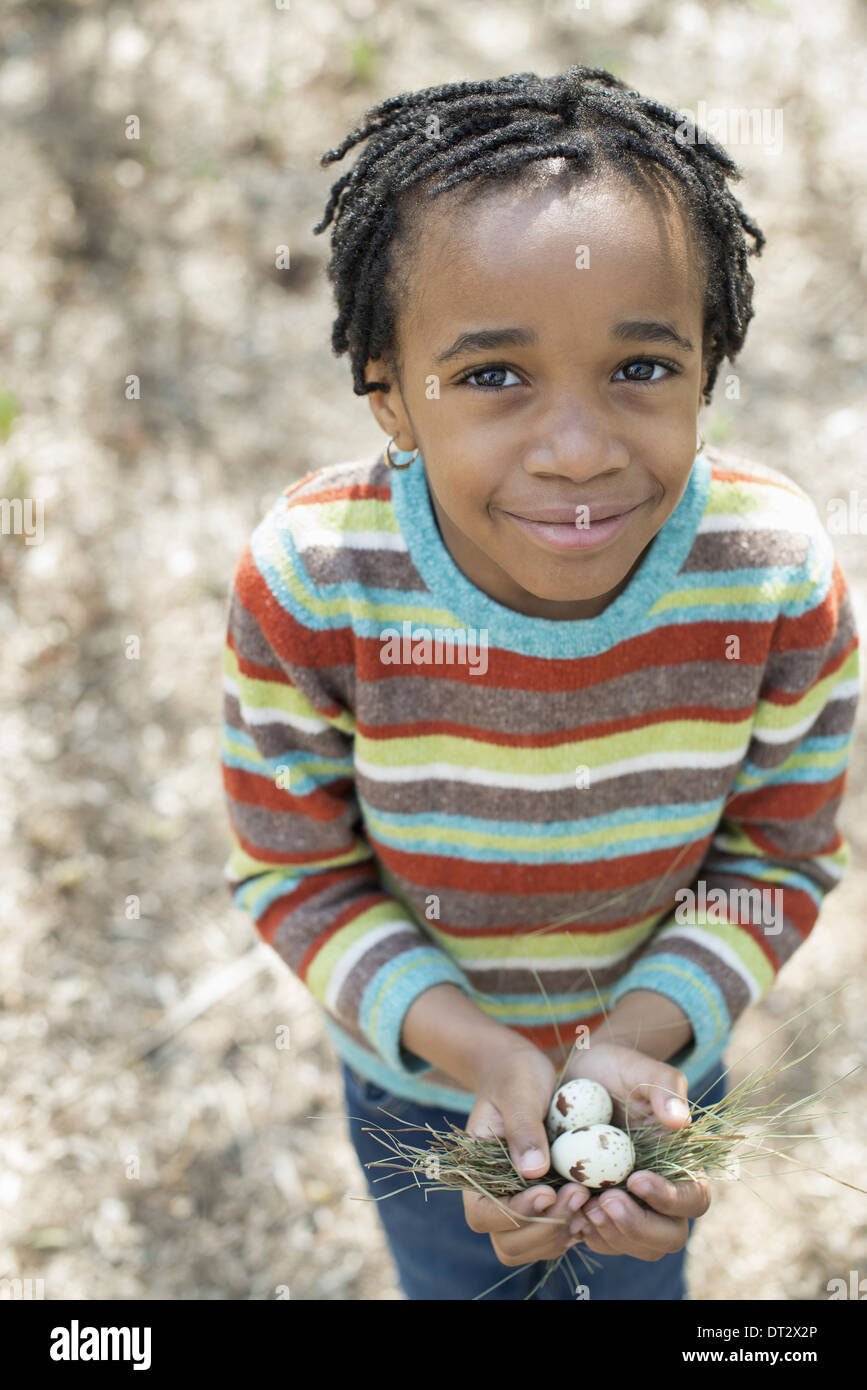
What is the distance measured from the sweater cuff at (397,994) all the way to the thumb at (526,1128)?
0.17 metres

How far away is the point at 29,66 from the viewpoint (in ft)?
13.8

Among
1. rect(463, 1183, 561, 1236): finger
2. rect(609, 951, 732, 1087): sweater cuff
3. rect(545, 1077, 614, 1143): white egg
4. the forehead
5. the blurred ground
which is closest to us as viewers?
the forehead

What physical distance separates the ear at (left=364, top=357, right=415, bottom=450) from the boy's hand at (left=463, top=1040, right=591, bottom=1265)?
75cm

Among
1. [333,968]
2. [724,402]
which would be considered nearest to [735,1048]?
[333,968]

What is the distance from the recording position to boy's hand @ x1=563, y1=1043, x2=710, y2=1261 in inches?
54.1

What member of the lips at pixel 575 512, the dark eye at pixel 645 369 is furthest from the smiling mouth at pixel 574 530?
the dark eye at pixel 645 369

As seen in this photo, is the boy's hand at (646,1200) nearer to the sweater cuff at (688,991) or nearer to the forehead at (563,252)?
the sweater cuff at (688,991)

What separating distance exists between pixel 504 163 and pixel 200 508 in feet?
8.22

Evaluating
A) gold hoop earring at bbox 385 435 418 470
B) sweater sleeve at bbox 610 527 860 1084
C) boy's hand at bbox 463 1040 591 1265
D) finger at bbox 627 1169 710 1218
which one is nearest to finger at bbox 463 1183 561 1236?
boy's hand at bbox 463 1040 591 1265

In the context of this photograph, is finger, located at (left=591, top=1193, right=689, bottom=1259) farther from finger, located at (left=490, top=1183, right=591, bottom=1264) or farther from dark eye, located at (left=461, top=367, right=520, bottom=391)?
dark eye, located at (left=461, top=367, right=520, bottom=391)

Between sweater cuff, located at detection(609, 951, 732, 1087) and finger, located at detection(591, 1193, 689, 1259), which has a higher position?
sweater cuff, located at detection(609, 951, 732, 1087)

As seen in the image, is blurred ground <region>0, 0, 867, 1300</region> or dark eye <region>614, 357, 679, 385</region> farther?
blurred ground <region>0, 0, 867, 1300</region>

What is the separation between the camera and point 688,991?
5.19 feet

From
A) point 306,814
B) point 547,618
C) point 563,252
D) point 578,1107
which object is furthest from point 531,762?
point 563,252
